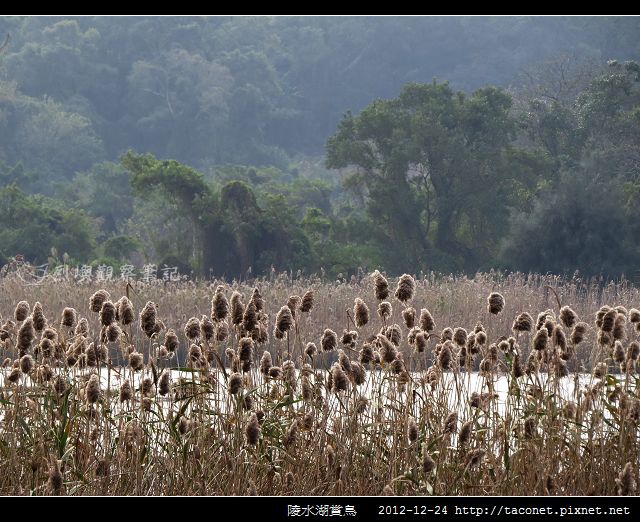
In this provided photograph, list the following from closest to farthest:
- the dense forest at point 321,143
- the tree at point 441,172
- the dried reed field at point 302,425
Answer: the dried reed field at point 302,425 < the dense forest at point 321,143 < the tree at point 441,172

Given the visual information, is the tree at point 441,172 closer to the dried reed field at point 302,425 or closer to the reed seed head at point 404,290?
the dried reed field at point 302,425

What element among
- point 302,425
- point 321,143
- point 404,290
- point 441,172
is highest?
point 321,143

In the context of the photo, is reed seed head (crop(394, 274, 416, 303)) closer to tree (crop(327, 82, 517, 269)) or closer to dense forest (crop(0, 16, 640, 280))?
dense forest (crop(0, 16, 640, 280))

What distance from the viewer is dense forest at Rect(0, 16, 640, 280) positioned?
18656mm

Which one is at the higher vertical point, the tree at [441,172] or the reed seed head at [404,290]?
the tree at [441,172]

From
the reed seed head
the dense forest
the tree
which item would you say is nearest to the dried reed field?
the reed seed head

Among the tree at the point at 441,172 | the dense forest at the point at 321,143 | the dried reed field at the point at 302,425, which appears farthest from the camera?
the tree at the point at 441,172

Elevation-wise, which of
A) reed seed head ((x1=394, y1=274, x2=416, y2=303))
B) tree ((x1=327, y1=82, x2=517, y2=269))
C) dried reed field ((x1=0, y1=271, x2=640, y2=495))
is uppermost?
tree ((x1=327, y1=82, x2=517, y2=269))

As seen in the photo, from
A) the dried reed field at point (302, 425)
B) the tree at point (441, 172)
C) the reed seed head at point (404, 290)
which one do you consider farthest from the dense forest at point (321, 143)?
the reed seed head at point (404, 290)

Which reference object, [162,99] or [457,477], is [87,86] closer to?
[162,99]

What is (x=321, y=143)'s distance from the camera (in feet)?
165

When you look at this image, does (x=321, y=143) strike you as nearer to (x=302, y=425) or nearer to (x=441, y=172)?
(x=441, y=172)

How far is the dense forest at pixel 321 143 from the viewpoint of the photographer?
1866 cm

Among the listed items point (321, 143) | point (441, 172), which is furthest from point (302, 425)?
point (321, 143)
